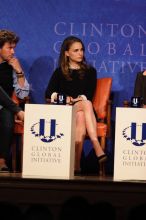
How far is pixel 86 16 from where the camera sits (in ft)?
21.2

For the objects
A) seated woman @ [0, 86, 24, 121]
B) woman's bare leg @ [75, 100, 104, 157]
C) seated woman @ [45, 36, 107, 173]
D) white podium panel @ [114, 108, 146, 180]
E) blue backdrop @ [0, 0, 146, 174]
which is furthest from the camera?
blue backdrop @ [0, 0, 146, 174]

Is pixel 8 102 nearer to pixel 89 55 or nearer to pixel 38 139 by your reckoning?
pixel 38 139

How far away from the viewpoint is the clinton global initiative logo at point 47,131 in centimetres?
429

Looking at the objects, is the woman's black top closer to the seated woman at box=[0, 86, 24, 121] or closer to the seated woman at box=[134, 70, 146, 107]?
the seated woman at box=[134, 70, 146, 107]

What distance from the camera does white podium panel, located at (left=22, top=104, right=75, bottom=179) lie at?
4.29m

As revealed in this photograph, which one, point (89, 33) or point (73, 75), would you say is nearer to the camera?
point (73, 75)

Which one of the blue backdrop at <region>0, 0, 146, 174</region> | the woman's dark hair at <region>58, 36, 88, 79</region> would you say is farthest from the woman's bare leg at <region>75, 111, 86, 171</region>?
the blue backdrop at <region>0, 0, 146, 174</region>

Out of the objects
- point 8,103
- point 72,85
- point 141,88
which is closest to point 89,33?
point 72,85

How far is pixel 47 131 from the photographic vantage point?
4.29 metres

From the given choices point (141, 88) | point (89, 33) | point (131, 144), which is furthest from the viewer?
point (89, 33)

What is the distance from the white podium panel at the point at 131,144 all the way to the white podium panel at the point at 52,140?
0.37 meters

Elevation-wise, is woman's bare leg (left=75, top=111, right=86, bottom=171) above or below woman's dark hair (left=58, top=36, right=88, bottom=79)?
below

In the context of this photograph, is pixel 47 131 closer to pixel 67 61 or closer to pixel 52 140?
pixel 52 140

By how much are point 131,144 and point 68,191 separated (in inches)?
29.5
